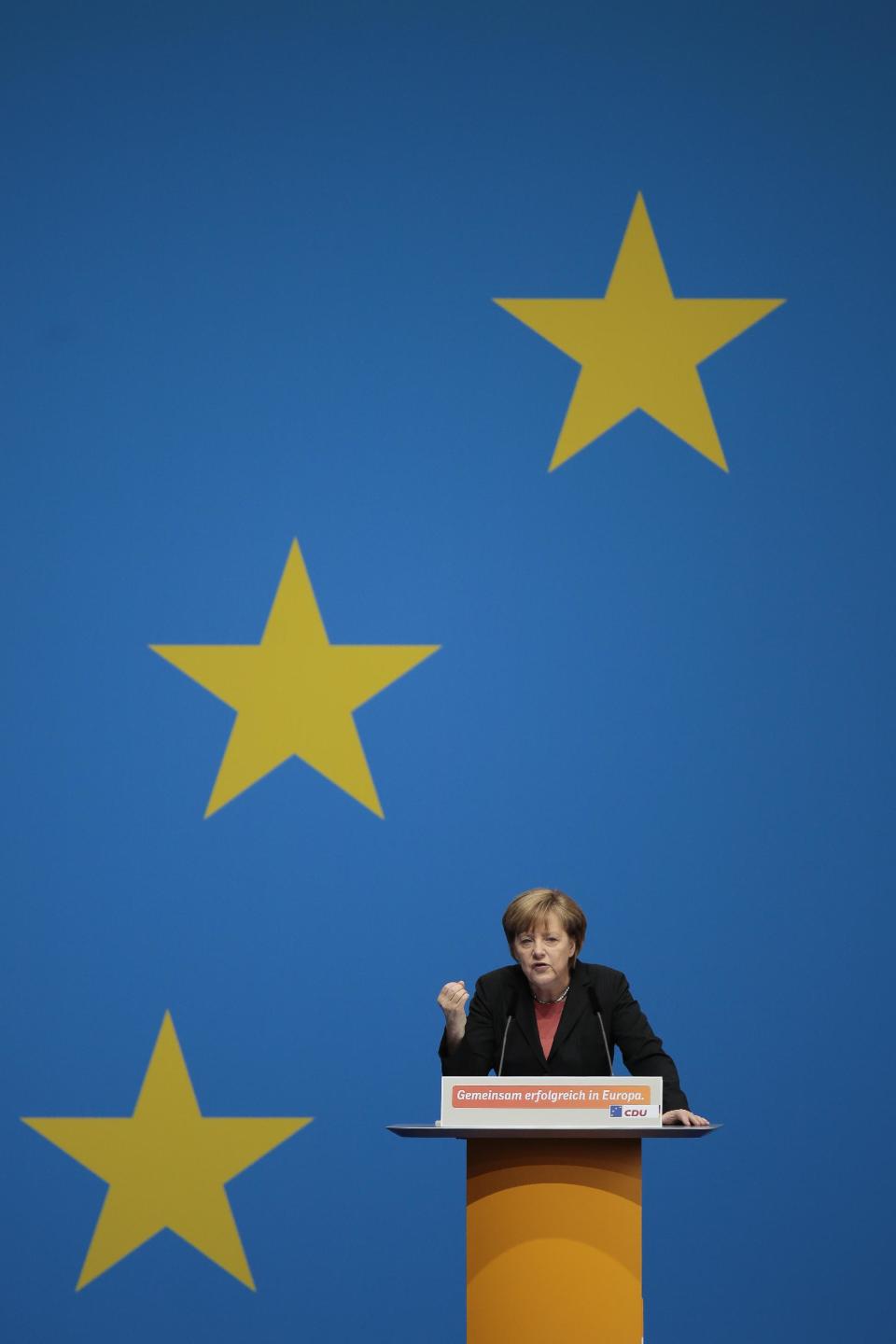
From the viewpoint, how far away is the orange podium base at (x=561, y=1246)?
273 cm

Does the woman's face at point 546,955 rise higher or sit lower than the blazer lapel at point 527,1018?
higher

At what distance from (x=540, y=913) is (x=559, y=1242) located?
81 cm

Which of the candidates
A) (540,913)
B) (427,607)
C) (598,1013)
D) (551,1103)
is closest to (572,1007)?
(598,1013)

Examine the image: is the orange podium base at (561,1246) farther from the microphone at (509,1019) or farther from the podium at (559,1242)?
the microphone at (509,1019)

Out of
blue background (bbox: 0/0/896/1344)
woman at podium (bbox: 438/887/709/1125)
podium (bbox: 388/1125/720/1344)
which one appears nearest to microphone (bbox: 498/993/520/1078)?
woman at podium (bbox: 438/887/709/1125)

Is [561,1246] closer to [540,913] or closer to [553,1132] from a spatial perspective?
[553,1132]

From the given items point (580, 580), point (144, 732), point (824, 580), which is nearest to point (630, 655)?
point (580, 580)

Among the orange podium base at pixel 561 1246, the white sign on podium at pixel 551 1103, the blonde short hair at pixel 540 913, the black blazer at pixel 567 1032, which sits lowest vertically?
the orange podium base at pixel 561 1246

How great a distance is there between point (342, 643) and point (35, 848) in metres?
1.05

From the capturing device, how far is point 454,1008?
130 inches

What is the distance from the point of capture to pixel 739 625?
4555mm

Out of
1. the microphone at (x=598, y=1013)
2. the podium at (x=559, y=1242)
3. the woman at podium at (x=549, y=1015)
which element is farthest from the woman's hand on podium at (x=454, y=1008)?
the podium at (x=559, y=1242)

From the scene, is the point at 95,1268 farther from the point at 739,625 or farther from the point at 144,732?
the point at 739,625

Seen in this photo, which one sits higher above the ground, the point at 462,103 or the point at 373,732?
the point at 462,103
